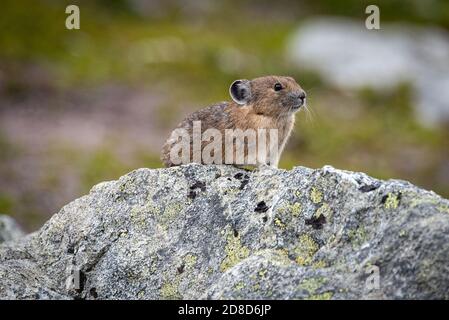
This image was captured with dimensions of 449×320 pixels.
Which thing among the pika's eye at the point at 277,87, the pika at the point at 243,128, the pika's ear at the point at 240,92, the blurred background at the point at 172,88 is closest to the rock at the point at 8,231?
the pika at the point at 243,128

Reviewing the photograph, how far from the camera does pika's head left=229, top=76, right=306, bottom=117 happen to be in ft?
33.3

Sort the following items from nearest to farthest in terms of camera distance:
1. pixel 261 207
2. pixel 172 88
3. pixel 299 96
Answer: pixel 261 207
pixel 299 96
pixel 172 88

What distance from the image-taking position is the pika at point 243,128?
945 cm

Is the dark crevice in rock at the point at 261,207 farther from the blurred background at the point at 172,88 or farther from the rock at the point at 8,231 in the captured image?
the blurred background at the point at 172,88

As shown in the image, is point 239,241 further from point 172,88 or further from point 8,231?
point 172,88

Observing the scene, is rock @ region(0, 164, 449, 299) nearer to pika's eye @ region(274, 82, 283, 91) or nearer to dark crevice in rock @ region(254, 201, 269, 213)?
dark crevice in rock @ region(254, 201, 269, 213)

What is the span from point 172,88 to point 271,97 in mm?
16352

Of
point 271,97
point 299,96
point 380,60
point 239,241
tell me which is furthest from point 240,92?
point 380,60

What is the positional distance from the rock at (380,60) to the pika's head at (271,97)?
628 inches

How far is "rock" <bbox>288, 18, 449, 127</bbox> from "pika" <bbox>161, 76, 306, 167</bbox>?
1598 centimetres

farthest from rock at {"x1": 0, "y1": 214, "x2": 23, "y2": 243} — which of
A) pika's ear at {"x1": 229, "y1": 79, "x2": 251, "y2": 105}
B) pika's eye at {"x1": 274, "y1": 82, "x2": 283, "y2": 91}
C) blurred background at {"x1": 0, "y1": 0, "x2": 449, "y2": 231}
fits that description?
blurred background at {"x1": 0, "y1": 0, "x2": 449, "y2": 231}

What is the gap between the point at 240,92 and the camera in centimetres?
1019
